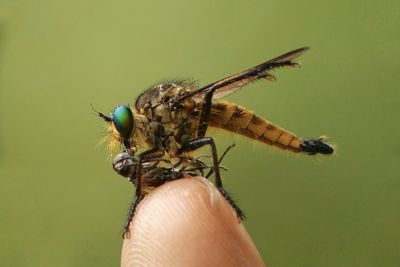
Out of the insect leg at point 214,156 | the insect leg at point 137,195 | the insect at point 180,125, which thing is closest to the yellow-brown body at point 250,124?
the insect at point 180,125

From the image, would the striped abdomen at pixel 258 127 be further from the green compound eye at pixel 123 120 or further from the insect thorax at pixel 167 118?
the green compound eye at pixel 123 120

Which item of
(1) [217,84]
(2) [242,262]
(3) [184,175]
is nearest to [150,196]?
(3) [184,175]

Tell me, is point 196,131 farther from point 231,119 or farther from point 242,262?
point 242,262

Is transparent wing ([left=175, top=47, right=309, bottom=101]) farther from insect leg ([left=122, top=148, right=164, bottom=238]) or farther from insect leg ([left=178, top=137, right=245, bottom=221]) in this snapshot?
insect leg ([left=122, top=148, right=164, bottom=238])

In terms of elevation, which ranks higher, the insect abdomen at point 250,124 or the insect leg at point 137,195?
the insect abdomen at point 250,124

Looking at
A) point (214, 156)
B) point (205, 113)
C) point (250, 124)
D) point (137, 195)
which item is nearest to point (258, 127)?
point (250, 124)

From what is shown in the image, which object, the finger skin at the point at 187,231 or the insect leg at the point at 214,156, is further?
the insect leg at the point at 214,156

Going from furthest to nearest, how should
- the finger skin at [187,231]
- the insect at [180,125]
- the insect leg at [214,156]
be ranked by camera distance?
1. the insect at [180,125]
2. the insect leg at [214,156]
3. the finger skin at [187,231]

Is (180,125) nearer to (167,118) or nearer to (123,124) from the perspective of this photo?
(167,118)

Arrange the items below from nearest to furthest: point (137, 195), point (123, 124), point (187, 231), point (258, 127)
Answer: point (187, 231) < point (137, 195) < point (123, 124) < point (258, 127)
